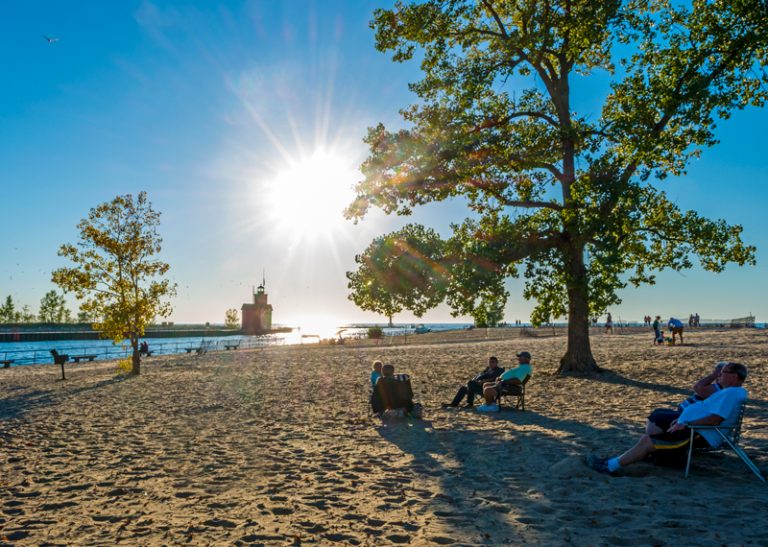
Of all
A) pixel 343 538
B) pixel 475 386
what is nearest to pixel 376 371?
pixel 475 386

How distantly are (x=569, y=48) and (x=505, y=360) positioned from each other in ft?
44.9

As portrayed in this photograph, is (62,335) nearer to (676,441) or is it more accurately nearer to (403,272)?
(403,272)

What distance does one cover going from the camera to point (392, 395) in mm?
10531

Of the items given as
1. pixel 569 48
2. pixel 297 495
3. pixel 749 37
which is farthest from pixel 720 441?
pixel 569 48

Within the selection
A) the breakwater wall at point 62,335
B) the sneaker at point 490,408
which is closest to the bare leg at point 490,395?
the sneaker at point 490,408

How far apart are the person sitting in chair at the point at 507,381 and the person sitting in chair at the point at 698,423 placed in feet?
15.7

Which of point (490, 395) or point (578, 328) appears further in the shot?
point (578, 328)

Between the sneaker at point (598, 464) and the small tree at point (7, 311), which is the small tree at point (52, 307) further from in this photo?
the sneaker at point (598, 464)

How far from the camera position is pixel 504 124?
1747 centimetres

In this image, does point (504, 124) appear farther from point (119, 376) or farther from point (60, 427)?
point (119, 376)

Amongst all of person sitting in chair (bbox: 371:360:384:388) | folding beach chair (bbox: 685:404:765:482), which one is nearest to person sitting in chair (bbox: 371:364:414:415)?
person sitting in chair (bbox: 371:360:384:388)

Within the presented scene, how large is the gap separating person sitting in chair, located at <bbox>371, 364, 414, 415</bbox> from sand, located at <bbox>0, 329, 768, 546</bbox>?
1.25ft

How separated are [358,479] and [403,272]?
10540 millimetres

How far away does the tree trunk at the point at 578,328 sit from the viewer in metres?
16.8
